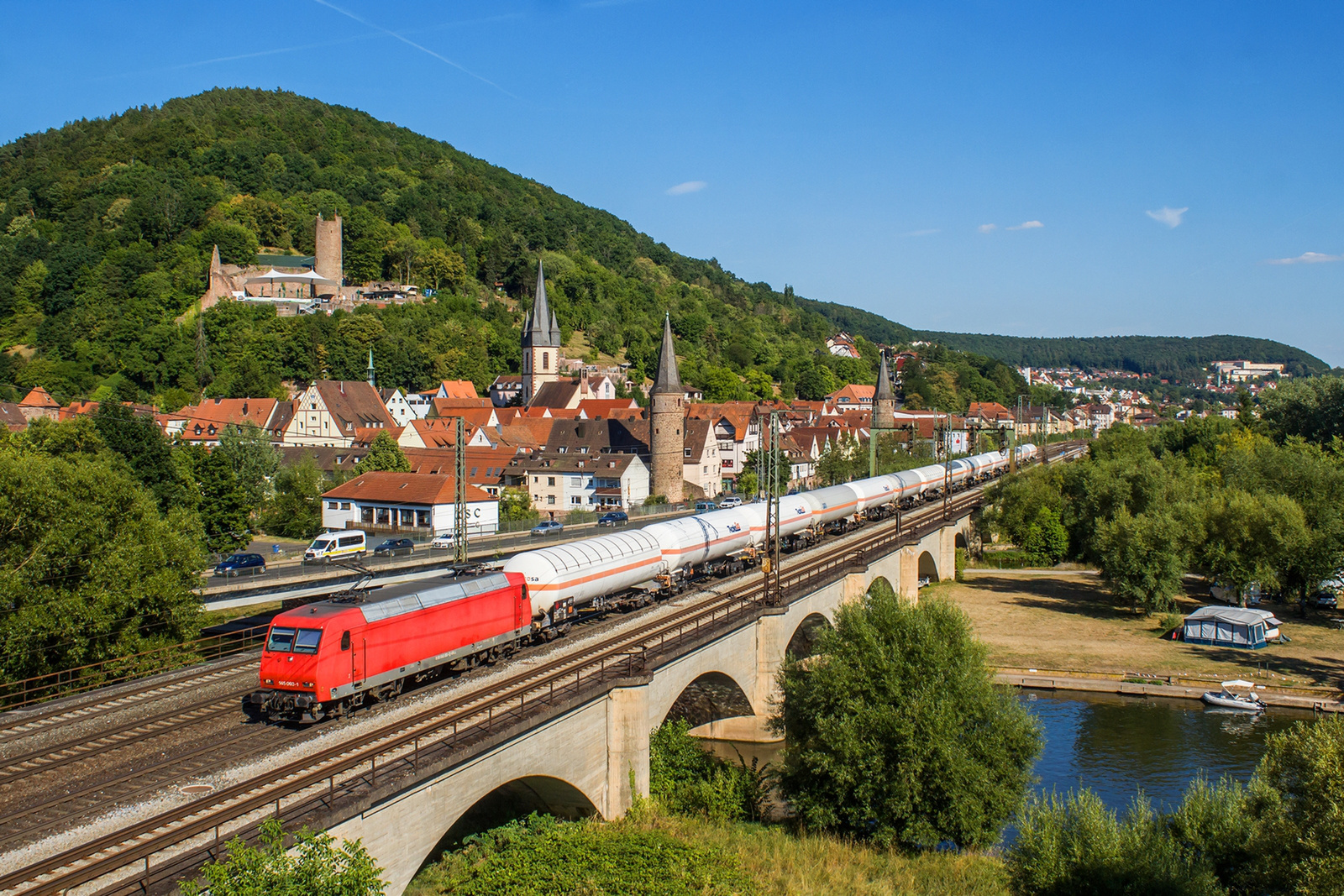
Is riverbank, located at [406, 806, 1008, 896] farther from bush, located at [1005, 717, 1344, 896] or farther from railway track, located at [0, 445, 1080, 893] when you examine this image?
railway track, located at [0, 445, 1080, 893]

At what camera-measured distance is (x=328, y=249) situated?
16675 centimetres

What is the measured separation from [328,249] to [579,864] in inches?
6511

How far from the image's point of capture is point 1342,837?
1502 centimetres

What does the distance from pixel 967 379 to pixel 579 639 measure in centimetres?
18290

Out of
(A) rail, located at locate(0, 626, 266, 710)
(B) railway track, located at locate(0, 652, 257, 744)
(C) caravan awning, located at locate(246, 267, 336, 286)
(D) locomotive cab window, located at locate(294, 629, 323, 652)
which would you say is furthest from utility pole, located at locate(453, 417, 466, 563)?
(C) caravan awning, located at locate(246, 267, 336, 286)

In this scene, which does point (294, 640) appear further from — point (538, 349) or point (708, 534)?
point (538, 349)

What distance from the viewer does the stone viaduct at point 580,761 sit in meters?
15.2

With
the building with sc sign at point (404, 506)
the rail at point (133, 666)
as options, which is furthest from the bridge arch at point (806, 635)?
the building with sc sign at point (404, 506)

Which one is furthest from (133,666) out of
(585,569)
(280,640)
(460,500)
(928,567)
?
(928,567)

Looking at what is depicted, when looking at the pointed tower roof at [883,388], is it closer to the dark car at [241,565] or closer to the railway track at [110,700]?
the dark car at [241,565]

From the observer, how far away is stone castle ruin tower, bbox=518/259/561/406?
Result: 399 ft

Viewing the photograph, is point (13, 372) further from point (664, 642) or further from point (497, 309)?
point (664, 642)

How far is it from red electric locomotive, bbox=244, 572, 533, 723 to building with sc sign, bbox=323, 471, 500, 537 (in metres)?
33.2

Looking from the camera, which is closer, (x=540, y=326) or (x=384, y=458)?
(x=384, y=458)
